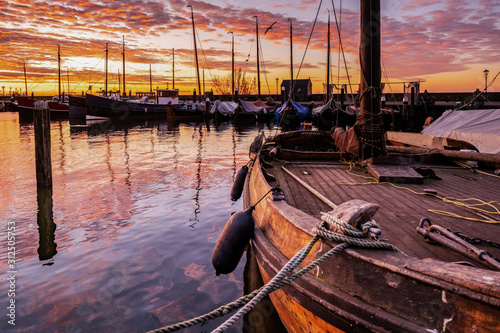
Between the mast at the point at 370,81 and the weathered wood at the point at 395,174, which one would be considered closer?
the weathered wood at the point at 395,174

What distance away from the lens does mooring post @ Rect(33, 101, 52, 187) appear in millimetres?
10242

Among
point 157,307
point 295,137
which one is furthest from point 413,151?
point 157,307

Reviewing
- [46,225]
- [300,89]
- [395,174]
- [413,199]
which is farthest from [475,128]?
[300,89]

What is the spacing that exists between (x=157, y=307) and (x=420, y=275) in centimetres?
380

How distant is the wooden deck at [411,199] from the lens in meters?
3.41

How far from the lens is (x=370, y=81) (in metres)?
6.94

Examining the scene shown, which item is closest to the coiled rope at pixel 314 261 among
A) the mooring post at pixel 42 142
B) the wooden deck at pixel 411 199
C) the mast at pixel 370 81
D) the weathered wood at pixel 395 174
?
the wooden deck at pixel 411 199

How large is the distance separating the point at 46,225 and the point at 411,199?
307 inches

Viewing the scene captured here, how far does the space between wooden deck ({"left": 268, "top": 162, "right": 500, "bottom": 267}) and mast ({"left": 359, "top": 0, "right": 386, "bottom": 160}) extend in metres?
0.66

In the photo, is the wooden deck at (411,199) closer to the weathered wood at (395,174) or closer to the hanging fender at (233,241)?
the weathered wood at (395,174)

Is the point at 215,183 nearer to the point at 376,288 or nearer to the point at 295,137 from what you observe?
the point at 295,137

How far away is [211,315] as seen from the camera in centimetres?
249

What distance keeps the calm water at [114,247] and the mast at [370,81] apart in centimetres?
368

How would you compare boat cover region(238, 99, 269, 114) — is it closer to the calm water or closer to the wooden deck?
the calm water
